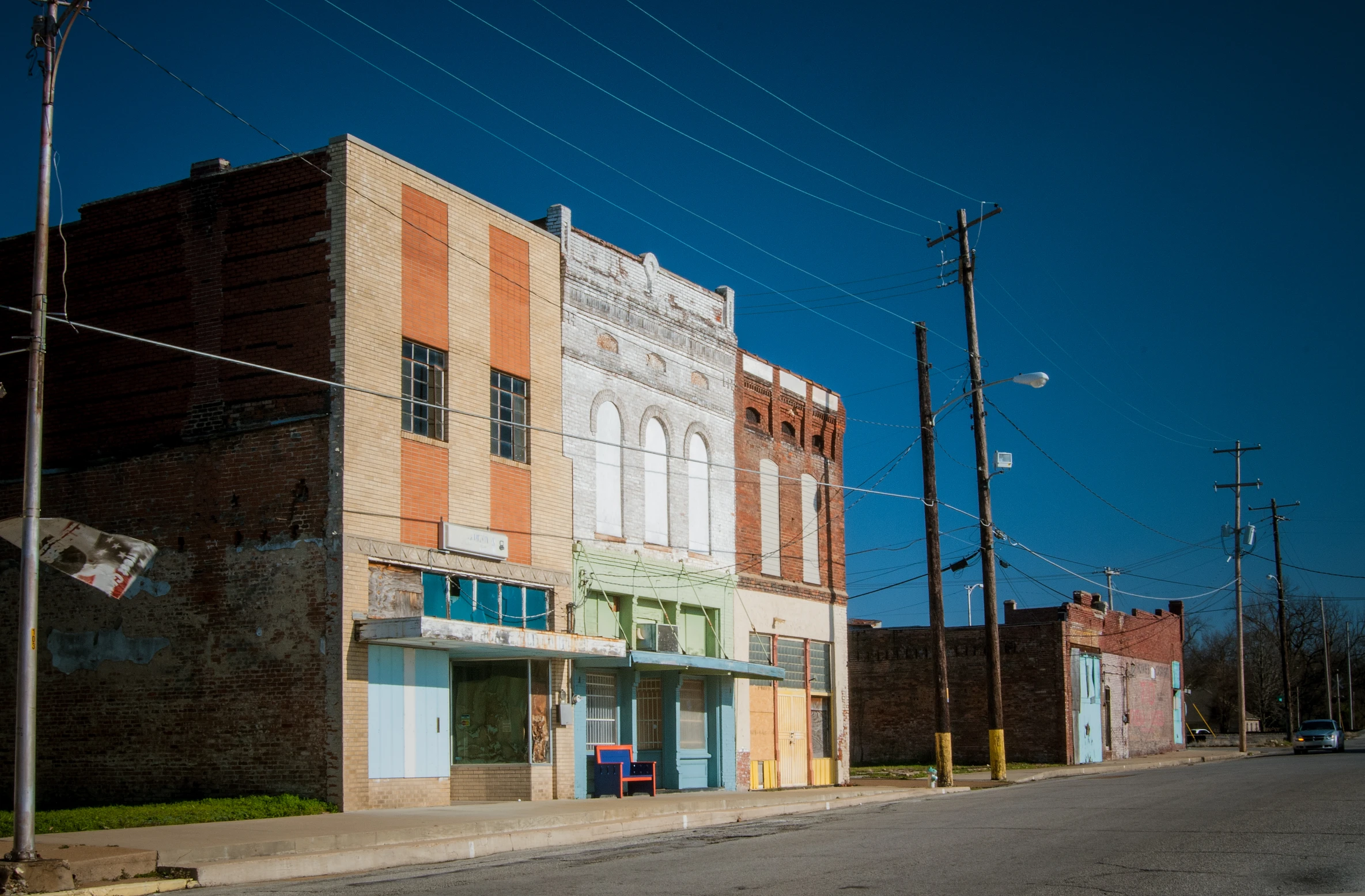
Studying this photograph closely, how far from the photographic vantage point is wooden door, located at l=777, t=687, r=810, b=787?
31547 mm

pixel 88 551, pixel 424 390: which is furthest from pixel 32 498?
pixel 424 390

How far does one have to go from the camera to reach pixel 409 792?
821 inches

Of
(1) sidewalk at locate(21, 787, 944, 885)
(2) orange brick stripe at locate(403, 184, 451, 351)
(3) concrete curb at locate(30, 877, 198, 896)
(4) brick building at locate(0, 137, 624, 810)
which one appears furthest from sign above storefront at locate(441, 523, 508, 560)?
(3) concrete curb at locate(30, 877, 198, 896)

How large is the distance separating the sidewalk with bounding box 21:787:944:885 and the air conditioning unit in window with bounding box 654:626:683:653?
369 cm

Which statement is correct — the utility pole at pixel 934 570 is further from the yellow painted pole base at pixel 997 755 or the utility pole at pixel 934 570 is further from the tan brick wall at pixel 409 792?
the tan brick wall at pixel 409 792

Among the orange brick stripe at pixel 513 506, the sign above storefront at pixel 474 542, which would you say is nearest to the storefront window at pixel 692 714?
the orange brick stripe at pixel 513 506

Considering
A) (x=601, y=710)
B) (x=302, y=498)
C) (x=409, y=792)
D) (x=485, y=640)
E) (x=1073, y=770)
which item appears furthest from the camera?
A: (x=1073, y=770)

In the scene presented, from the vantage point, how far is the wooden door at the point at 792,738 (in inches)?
1242

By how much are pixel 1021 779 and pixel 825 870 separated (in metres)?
22.7

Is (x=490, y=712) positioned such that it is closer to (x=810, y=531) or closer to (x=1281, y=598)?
(x=810, y=531)

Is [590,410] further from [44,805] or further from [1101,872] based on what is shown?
[1101,872]

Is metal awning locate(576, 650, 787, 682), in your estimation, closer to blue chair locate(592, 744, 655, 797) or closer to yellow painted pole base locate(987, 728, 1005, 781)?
blue chair locate(592, 744, 655, 797)

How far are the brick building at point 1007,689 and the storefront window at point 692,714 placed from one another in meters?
18.9

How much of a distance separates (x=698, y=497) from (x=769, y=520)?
10.6 feet
